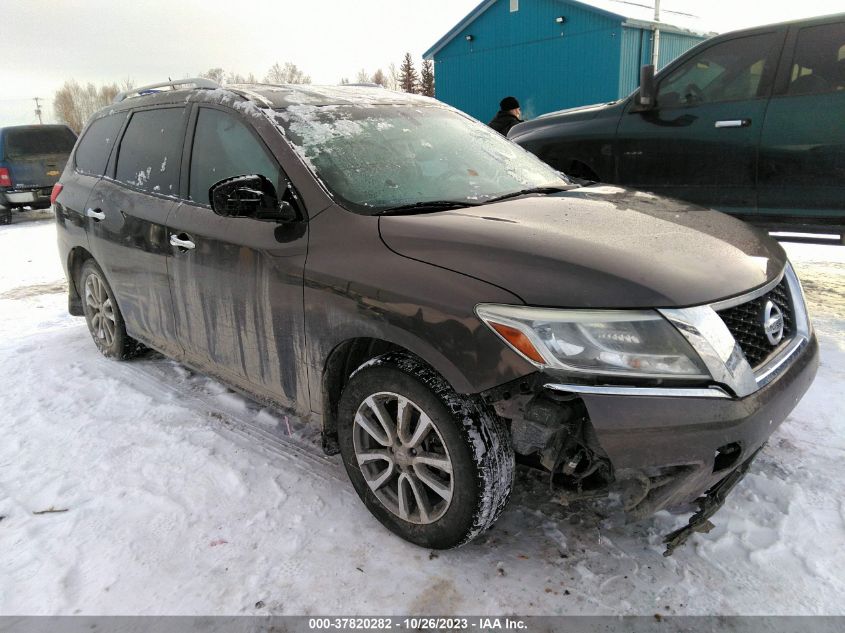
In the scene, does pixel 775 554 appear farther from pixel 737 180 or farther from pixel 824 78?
pixel 824 78

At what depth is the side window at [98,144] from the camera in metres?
4.27

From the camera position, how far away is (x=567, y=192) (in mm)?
3047

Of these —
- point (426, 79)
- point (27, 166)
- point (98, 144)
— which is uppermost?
point (426, 79)

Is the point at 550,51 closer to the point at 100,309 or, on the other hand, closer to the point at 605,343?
the point at 100,309

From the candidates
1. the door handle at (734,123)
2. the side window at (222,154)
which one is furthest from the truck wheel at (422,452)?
the door handle at (734,123)

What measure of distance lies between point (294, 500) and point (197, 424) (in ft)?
3.55

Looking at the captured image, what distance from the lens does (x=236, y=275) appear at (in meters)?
2.93

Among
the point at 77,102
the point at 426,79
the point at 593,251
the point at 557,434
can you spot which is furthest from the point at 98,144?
the point at 77,102

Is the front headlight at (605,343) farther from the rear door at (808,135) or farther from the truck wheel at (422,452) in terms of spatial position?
the rear door at (808,135)

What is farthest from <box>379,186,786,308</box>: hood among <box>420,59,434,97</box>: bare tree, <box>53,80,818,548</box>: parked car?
<box>420,59,434,97</box>: bare tree

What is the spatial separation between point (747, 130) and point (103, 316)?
5218 mm

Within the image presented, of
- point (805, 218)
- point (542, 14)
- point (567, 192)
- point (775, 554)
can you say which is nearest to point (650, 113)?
point (805, 218)

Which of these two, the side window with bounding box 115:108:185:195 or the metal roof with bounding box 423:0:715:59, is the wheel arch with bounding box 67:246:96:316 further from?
the metal roof with bounding box 423:0:715:59

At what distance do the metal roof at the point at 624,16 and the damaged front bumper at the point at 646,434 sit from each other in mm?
17490
